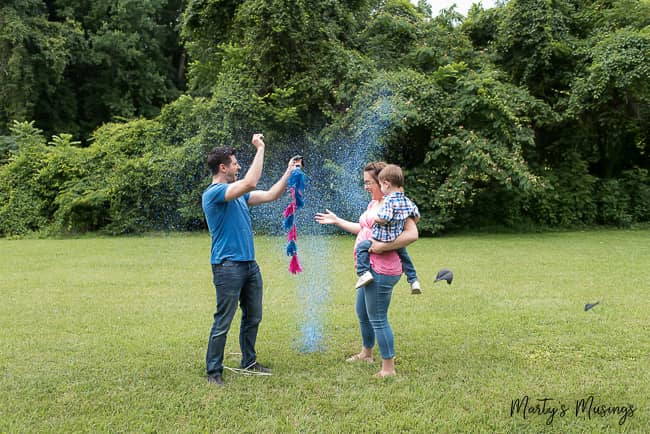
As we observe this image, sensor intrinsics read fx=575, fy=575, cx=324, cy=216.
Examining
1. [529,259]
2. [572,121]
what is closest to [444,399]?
[529,259]

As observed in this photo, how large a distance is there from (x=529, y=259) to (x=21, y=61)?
1875 cm

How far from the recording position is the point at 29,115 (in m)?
22.1

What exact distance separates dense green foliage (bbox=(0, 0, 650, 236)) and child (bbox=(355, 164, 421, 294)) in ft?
31.8

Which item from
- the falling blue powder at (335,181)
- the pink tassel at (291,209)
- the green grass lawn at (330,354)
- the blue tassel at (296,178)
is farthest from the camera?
the falling blue powder at (335,181)

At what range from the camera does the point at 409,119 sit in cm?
1416

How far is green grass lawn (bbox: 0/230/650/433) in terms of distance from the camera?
12.1 feet

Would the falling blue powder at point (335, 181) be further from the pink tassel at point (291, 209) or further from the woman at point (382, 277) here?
the woman at point (382, 277)

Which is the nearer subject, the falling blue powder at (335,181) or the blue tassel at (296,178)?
the blue tassel at (296,178)

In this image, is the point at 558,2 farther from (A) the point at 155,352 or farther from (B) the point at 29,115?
(B) the point at 29,115

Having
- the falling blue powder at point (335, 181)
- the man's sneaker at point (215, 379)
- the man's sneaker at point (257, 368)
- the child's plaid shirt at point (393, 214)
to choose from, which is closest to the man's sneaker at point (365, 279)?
the child's plaid shirt at point (393, 214)

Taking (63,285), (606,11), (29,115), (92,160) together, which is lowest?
(63,285)

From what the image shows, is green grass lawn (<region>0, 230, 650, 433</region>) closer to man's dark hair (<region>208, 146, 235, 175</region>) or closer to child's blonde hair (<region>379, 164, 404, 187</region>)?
child's blonde hair (<region>379, 164, 404, 187</region>)

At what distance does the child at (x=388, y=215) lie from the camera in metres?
4.21

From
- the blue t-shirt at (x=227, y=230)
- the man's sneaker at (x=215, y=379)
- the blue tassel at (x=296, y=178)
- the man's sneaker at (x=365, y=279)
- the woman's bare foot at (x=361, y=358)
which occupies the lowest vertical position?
the man's sneaker at (x=215, y=379)
